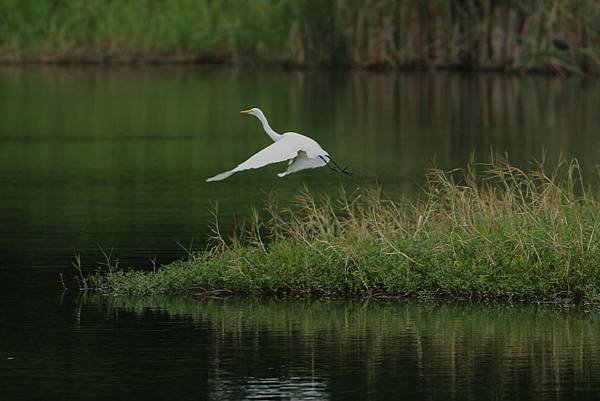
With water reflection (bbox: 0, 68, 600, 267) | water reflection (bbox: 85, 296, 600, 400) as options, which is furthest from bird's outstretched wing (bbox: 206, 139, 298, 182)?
water reflection (bbox: 0, 68, 600, 267)

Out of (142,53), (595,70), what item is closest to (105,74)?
(142,53)

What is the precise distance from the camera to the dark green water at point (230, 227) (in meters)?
12.2

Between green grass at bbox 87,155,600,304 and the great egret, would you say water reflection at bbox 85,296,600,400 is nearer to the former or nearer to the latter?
green grass at bbox 87,155,600,304

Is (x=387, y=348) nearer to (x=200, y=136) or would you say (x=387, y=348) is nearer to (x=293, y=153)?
(x=293, y=153)

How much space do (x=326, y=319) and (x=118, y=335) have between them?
1.67 meters

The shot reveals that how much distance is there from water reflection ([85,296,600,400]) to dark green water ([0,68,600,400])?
0.03 metres

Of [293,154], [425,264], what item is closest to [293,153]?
[293,154]

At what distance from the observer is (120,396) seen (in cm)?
1157

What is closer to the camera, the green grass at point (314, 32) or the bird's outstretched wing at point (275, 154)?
the bird's outstretched wing at point (275, 154)

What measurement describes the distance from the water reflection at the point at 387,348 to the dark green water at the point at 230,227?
0.03 metres

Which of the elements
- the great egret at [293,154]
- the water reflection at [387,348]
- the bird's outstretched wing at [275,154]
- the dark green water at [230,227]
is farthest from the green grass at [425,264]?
the bird's outstretched wing at [275,154]

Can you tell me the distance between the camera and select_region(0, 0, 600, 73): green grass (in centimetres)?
4859

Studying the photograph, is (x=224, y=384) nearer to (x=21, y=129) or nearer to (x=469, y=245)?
(x=469, y=245)

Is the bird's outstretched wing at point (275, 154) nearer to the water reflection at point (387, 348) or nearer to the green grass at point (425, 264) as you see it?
the green grass at point (425, 264)
